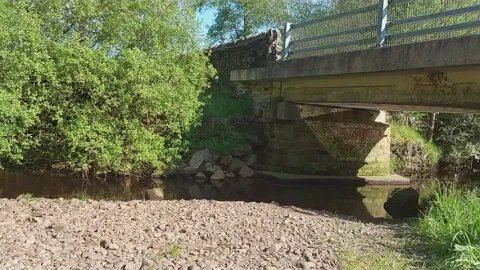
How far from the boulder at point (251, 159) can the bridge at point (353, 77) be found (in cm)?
31

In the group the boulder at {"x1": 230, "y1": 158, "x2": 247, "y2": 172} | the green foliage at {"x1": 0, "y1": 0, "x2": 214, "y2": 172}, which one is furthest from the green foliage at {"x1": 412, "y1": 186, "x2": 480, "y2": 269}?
the boulder at {"x1": 230, "y1": 158, "x2": 247, "y2": 172}

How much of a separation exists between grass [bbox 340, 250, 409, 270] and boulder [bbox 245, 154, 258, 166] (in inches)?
404

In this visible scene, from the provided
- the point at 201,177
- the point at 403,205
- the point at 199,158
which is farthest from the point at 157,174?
the point at 403,205

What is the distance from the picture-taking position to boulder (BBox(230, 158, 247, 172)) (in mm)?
15352

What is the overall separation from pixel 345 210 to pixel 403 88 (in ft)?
9.66

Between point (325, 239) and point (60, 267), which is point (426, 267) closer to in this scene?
point (325, 239)

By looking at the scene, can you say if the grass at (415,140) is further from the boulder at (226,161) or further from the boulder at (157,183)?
the boulder at (157,183)

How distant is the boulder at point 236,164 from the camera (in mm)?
15352

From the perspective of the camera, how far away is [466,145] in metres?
19.1

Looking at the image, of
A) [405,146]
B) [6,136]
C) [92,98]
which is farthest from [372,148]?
[6,136]

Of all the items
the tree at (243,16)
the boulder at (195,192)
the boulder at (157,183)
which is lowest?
the boulder at (195,192)

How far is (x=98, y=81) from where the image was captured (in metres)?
12.1

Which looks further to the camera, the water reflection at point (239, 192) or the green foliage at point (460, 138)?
the green foliage at point (460, 138)

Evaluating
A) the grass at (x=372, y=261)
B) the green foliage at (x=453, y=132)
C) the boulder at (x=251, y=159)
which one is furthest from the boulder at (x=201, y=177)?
the grass at (x=372, y=261)
